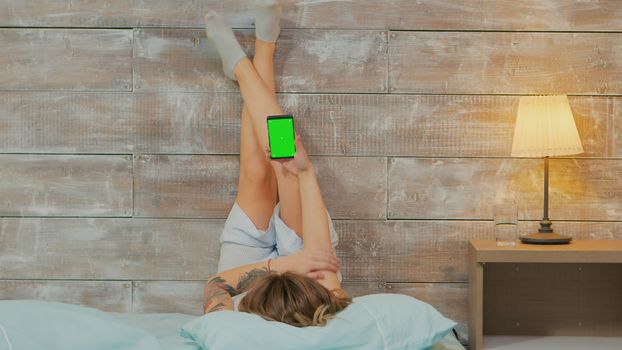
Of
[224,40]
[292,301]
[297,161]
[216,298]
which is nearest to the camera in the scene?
[292,301]

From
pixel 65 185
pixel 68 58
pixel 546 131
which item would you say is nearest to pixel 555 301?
pixel 546 131

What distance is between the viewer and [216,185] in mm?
2607

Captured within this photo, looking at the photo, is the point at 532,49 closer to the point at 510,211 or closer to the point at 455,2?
the point at 455,2

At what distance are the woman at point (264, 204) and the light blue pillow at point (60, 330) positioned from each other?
1.52 ft

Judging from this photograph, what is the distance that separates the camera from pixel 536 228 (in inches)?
102

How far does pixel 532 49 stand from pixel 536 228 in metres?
0.57

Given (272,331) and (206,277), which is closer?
(272,331)

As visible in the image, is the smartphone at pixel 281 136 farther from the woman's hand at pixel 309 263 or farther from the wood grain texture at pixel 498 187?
the wood grain texture at pixel 498 187

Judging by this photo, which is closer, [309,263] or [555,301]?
[309,263]

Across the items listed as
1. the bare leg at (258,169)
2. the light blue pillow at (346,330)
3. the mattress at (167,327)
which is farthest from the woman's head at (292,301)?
the bare leg at (258,169)

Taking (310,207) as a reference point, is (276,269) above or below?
below

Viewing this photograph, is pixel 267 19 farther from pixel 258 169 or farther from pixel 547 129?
pixel 547 129

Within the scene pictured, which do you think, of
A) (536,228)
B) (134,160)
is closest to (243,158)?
(134,160)

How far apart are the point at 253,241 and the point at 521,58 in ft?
3.38
